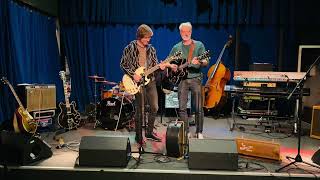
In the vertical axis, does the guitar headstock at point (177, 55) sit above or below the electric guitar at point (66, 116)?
above

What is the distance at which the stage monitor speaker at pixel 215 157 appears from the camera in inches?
138

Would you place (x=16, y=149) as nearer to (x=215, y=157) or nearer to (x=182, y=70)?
(x=215, y=157)

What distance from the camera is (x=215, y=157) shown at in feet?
11.6

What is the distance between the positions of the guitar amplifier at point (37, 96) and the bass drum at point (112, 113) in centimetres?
93

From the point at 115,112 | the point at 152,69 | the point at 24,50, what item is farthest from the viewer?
the point at 24,50

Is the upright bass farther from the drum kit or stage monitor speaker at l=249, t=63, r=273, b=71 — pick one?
the drum kit

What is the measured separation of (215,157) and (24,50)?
450 cm

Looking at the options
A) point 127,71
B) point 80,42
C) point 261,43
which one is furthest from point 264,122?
point 80,42

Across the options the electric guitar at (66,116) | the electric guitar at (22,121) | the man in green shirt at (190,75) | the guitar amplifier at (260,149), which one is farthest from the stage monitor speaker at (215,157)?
the electric guitar at (66,116)

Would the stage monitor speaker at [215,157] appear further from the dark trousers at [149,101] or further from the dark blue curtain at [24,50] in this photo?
the dark blue curtain at [24,50]

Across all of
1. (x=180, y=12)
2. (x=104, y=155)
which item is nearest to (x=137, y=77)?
(x=104, y=155)

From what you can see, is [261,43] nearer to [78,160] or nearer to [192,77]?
[192,77]

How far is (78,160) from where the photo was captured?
376cm

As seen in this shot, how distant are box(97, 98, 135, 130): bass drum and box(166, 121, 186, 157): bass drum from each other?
6.73ft
